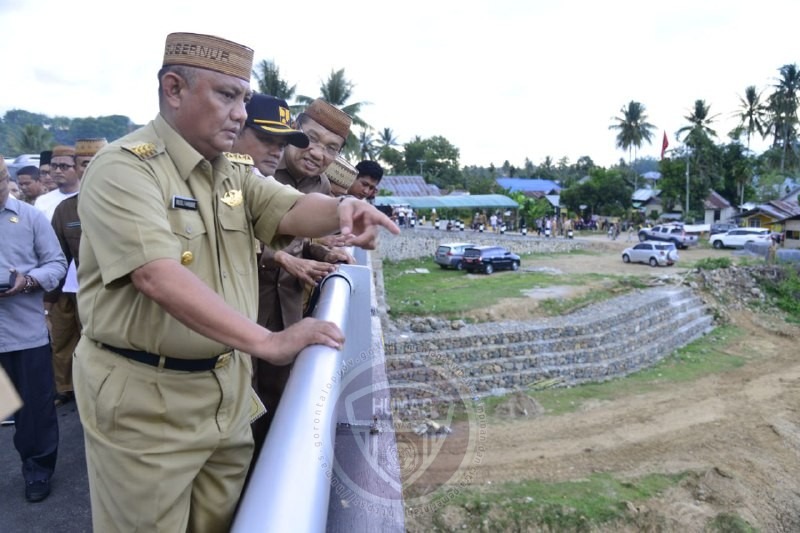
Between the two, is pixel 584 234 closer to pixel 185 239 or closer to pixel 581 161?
pixel 581 161

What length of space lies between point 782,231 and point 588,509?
101 feet

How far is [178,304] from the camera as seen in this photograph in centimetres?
119

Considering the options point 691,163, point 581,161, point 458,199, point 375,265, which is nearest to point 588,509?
point 375,265

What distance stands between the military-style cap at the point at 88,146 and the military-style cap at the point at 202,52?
2828mm

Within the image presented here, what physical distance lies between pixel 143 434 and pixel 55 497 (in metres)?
1.86

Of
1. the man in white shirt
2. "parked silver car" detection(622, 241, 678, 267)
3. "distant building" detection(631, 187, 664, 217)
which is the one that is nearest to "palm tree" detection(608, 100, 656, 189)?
"distant building" detection(631, 187, 664, 217)

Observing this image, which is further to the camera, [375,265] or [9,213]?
[375,265]

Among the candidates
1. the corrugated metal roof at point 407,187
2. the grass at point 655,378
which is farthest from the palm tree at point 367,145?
the grass at point 655,378

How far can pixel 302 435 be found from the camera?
1.04 metres

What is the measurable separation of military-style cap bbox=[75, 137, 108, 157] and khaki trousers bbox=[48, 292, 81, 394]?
0.99 metres

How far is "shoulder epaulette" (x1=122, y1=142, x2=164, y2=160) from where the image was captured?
136 cm

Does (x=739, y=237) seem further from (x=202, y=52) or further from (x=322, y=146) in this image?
(x=202, y=52)

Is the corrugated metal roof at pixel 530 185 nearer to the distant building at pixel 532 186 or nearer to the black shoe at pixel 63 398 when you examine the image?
the distant building at pixel 532 186

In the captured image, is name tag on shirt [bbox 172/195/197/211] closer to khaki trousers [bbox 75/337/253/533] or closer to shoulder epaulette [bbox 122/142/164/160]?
shoulder epaulette [bbox 122/142/164/160]
